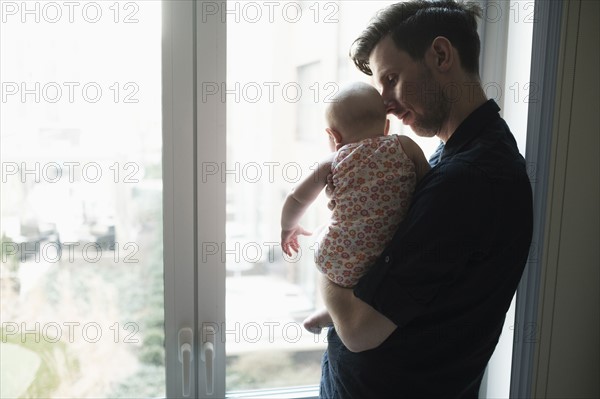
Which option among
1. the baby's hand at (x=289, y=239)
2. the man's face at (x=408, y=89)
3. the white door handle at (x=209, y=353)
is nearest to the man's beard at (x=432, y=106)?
the man's face at (x=408, y=89)

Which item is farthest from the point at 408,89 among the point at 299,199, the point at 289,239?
the point at 289,239

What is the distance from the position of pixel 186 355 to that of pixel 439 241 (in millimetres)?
795

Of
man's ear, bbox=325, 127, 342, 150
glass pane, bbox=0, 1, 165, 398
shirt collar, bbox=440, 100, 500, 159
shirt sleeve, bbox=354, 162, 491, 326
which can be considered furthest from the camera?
glass pane, bbox=0, 1, 165, 398

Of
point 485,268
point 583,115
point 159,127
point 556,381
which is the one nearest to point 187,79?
point 159,127

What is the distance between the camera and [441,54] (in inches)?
39.5

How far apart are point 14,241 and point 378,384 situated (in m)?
0.94

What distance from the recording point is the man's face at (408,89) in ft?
3.37

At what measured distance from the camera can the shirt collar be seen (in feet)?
3.22

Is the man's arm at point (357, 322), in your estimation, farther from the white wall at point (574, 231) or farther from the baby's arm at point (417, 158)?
the white wall at point (574, 231)

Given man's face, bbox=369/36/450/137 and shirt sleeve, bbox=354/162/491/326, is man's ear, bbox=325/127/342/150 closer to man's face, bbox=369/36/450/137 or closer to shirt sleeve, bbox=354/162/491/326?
man's face, bbox=369/36/450/137

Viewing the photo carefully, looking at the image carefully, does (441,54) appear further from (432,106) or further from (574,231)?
(574,231)

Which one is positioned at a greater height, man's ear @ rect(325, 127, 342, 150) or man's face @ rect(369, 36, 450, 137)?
man's face @ rect(369, 36, 450, 137)

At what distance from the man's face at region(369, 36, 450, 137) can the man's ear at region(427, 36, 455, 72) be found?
0.02 metres

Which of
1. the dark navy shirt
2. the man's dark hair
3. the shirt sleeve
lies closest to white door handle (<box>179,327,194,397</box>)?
the dark navy shirt
